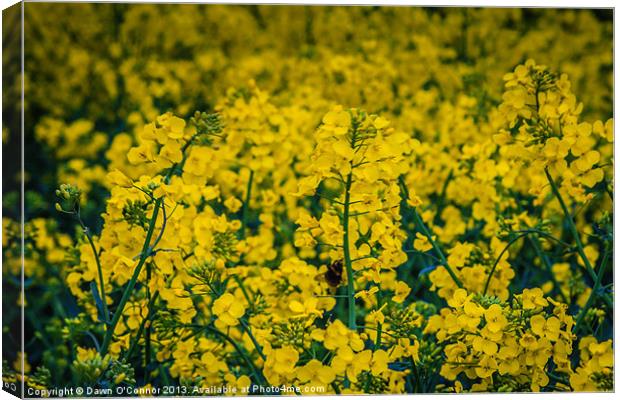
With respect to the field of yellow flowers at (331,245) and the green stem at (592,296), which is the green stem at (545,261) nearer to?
the field of yellow flowers at (331,245)

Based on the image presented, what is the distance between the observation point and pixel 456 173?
3.60 meters

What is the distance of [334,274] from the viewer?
110 inches

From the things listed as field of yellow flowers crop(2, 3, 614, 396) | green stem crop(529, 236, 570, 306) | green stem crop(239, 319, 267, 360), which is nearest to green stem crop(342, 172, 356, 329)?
field of yellow flowers crop(2, 3, 614, 396)

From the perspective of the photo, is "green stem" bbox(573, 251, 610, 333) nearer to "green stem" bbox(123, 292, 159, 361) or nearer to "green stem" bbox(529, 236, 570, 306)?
"green stem" bbox(529, 236, 570, 306)

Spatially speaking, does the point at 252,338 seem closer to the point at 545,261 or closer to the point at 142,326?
the point at 142,326

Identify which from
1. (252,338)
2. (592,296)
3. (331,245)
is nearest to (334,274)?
(331,245)

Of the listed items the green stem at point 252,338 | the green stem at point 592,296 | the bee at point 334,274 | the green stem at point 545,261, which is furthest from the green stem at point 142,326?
the green stem at point 545,261

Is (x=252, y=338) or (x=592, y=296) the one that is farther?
(x=592, y=296)

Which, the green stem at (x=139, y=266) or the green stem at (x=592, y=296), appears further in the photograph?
the green stem at (x=592, y=296)

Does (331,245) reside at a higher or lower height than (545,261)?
higher

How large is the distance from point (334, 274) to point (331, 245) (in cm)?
18

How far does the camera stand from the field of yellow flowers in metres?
2.63

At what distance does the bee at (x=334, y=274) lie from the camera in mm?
2785

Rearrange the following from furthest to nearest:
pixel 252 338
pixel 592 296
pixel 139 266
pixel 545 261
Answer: pixel 545 261, pixel 592 296, pixel 252 338, pixel 139 266
